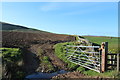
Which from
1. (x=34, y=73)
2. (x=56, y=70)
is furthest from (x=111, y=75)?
(x=34, y=73)

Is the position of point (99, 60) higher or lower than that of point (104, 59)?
lower

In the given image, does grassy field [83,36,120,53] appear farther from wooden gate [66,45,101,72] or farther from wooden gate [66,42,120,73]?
wooden gate [66,42,120,73]

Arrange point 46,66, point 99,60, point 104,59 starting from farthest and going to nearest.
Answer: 1. point 46,66
2. point 99,60
3. point 104,59

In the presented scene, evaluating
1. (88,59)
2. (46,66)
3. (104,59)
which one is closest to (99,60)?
(104,59)

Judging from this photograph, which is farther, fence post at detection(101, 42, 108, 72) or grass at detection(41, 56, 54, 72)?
grass at detection(41, 56, 54, 72)

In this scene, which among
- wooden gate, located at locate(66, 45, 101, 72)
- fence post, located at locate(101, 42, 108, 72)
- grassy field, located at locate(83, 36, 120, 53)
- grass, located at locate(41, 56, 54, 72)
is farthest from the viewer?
grassy field, located at locate(83, 36, 120, 53)

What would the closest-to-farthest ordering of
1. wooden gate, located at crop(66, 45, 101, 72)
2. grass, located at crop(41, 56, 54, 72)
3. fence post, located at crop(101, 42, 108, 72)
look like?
fence post, located at crop(101, 42, 108, 72) < wooden gate, located at crop(66, 45, 101, 72) < grass, located at crop(41, 56, 54, 72)

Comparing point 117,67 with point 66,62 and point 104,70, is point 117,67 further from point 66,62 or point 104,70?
point 66,62

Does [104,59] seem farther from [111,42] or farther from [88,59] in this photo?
[111,42]

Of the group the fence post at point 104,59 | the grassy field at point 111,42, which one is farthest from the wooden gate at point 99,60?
the grassy field at point 111,42

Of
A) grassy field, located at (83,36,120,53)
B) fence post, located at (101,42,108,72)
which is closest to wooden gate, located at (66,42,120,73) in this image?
fence post, located at (101,42,108,72)

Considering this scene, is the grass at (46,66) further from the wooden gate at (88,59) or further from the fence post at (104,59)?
the fence post at (104,59)

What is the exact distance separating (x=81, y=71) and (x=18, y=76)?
427cm

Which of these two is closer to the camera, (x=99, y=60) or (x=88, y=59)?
(x=99, y=60)
